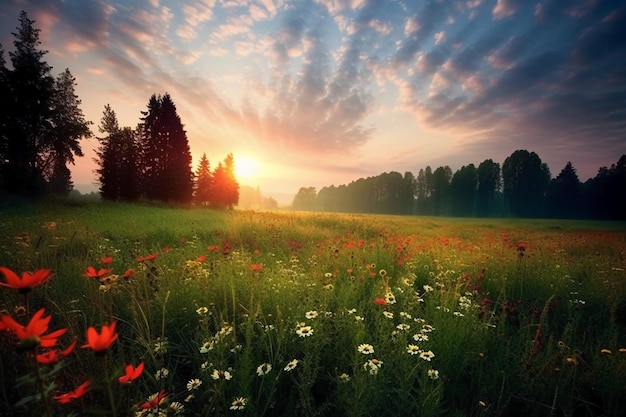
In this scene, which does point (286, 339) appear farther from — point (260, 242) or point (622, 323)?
point (260, 242)

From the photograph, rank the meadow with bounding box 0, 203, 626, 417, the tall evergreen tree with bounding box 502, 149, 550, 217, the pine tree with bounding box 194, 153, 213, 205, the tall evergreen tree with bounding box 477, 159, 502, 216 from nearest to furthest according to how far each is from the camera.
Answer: the meadow with bounding box 0, 203, 626, 417
the pine tree with bounding box 194, 153, 213, 205
the tall evergreen tree with bounding box 502, 149, 550, 217
the tall evergreen tree with bounding box 477, 159, 502, 216

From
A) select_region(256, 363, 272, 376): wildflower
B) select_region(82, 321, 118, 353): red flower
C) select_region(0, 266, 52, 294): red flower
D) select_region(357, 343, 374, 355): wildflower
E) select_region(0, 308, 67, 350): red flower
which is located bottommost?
select_region(256, 363, 272, 376): wildflower

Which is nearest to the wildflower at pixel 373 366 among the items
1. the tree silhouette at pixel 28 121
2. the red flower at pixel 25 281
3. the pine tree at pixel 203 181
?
the red flower at pixel 25 281

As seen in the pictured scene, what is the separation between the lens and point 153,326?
2.78 m

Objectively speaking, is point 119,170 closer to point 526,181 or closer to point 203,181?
point 203,181

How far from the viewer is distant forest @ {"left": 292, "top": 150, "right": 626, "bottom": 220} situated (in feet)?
159

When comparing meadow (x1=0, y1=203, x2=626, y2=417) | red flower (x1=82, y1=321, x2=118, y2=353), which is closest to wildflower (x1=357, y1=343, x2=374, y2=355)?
meadow (x1=0, y1=203, x2=626, y2=417)

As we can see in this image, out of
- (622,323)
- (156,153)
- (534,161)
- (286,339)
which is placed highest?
(534,161)

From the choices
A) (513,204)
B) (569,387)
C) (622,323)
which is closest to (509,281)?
(622,323)

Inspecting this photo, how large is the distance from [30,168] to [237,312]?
93.8 feet

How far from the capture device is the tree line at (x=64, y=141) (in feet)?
67.8

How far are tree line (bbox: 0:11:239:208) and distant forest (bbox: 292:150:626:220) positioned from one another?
62.6 meters

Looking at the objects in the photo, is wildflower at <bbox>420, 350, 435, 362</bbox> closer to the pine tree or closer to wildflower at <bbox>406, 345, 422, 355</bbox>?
wildflower at <bbox>406, 345, 422, 355</bbox>

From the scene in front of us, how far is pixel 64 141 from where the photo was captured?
24.3 m
